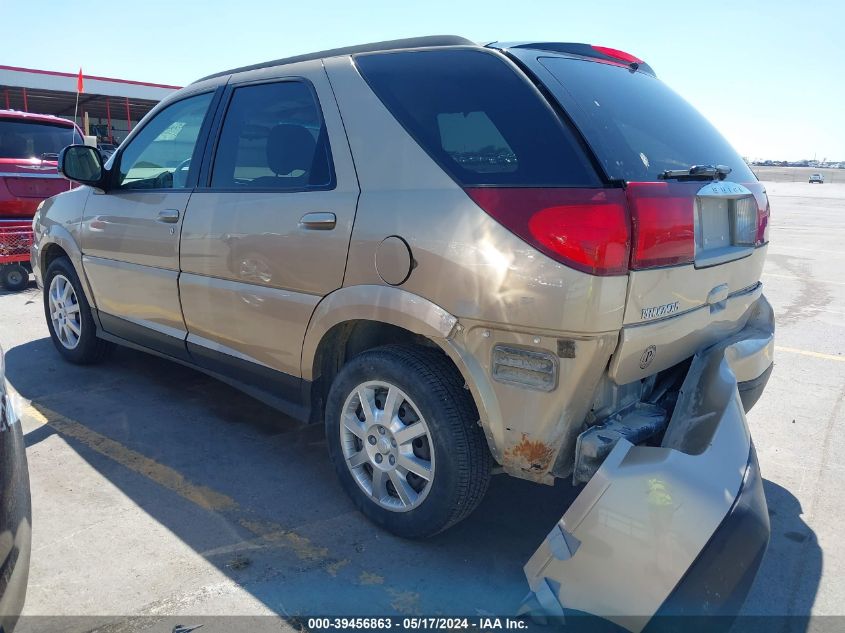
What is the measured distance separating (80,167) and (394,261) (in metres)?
2.73

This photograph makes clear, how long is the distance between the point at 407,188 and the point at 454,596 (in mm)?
1578

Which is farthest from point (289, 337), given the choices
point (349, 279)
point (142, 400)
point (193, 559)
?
point (142, 400)

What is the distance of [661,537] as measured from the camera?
2070 millimetres

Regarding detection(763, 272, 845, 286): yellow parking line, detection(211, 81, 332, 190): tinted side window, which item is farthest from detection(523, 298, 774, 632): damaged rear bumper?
detection(763, 272, 845, 286): yellow parking line

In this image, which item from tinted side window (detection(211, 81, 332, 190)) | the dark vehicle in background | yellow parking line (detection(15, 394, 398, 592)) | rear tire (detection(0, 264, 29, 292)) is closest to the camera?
the dark vehicle in background

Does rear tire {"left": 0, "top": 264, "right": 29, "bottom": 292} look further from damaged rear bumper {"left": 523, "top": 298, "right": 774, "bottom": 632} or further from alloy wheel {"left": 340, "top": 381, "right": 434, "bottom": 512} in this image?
damaged rear bumper {"left": 523, "top": 298, "right": 774, "bottom": 632}

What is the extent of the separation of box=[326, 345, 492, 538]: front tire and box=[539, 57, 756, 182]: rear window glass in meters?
1.04

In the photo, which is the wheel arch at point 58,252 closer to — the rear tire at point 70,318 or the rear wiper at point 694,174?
the rear tire at point 70,318

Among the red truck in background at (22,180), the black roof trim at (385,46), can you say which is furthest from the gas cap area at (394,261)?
the red truck in background at (22,180)

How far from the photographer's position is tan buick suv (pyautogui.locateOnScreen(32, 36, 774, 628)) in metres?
2.21

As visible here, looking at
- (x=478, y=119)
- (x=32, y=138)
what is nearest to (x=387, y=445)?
(x=478, y=119)

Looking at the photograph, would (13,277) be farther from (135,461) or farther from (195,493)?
(195,493)

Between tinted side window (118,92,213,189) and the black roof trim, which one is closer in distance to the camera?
the black roof trim

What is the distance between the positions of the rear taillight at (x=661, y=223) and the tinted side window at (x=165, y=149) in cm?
257
